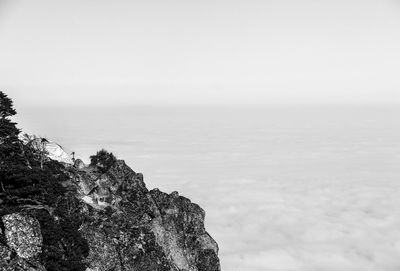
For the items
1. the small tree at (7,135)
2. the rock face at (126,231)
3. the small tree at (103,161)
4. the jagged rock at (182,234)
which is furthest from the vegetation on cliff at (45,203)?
the small tree at (103,161)

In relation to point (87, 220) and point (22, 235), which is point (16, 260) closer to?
point (22, 235)

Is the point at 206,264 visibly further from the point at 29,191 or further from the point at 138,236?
the point at 29,191

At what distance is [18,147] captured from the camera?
141ft

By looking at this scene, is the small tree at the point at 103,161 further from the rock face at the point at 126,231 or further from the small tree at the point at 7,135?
the small tree at the point at 7,135

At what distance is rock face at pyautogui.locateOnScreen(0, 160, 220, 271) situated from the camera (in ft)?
92.9

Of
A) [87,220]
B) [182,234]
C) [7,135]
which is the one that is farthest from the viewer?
[182,234]

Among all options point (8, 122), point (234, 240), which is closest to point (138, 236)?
point (8, 122)

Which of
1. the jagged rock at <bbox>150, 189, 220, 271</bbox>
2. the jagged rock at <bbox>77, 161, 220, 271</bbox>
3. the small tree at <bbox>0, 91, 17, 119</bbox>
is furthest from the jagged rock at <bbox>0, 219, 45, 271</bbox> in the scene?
the small tree at <bbox>0, 91, 17, 119</bbox>

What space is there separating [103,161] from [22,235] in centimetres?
2960

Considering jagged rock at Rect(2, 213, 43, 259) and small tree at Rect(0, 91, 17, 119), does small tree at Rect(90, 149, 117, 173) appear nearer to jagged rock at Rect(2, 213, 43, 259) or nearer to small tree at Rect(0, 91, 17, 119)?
small tree at Rect(0, 91, 17, 119)

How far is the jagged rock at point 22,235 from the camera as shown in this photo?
27.8 m

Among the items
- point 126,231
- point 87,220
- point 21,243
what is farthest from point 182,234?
point 21,243

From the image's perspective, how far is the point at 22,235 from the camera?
92.0ft

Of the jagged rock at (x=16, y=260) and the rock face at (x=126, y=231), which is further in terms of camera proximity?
the rock face at (x=126, y=231)
